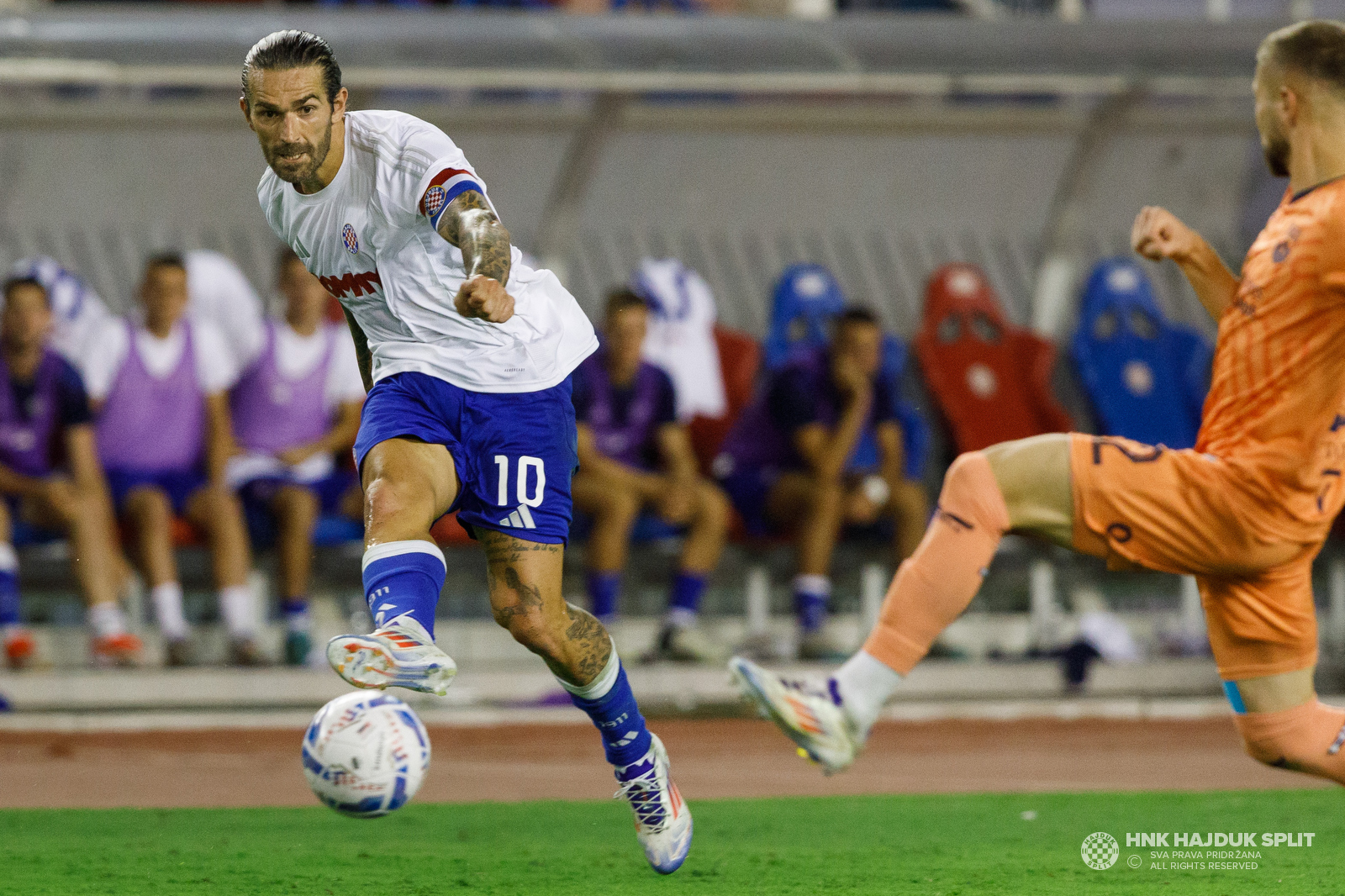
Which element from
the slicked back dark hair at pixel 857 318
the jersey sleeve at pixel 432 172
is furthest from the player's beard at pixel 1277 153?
the slicked back dark hair at pixel 857 318

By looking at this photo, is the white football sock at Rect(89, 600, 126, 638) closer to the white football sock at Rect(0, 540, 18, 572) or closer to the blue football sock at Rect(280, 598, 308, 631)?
the white football sock at Rect(0, 540, 18, 572)

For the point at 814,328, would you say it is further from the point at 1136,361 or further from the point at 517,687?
the point at 517,687

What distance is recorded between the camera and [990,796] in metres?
7.25

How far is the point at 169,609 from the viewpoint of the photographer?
10.1 metres

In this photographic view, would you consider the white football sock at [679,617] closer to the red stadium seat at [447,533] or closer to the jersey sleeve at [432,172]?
the red stadium seat at [447,533]

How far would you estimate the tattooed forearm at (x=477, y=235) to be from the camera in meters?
4.40

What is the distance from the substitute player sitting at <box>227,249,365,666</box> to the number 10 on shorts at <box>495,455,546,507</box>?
564cm

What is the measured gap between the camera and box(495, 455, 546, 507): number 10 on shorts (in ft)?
16.1

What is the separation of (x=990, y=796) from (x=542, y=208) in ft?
22.4

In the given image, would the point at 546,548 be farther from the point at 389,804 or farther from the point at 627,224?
the point at 627,224

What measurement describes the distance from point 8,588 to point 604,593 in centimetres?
330

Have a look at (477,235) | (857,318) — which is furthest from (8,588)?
(477,235)

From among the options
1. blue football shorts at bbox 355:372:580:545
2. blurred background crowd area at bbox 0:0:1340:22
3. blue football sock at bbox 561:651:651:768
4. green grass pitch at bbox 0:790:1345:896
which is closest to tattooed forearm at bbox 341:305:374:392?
blue football shorts at bbox 355:372:580:545

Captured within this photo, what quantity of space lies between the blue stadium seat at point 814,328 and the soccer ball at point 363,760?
7.90 meters
